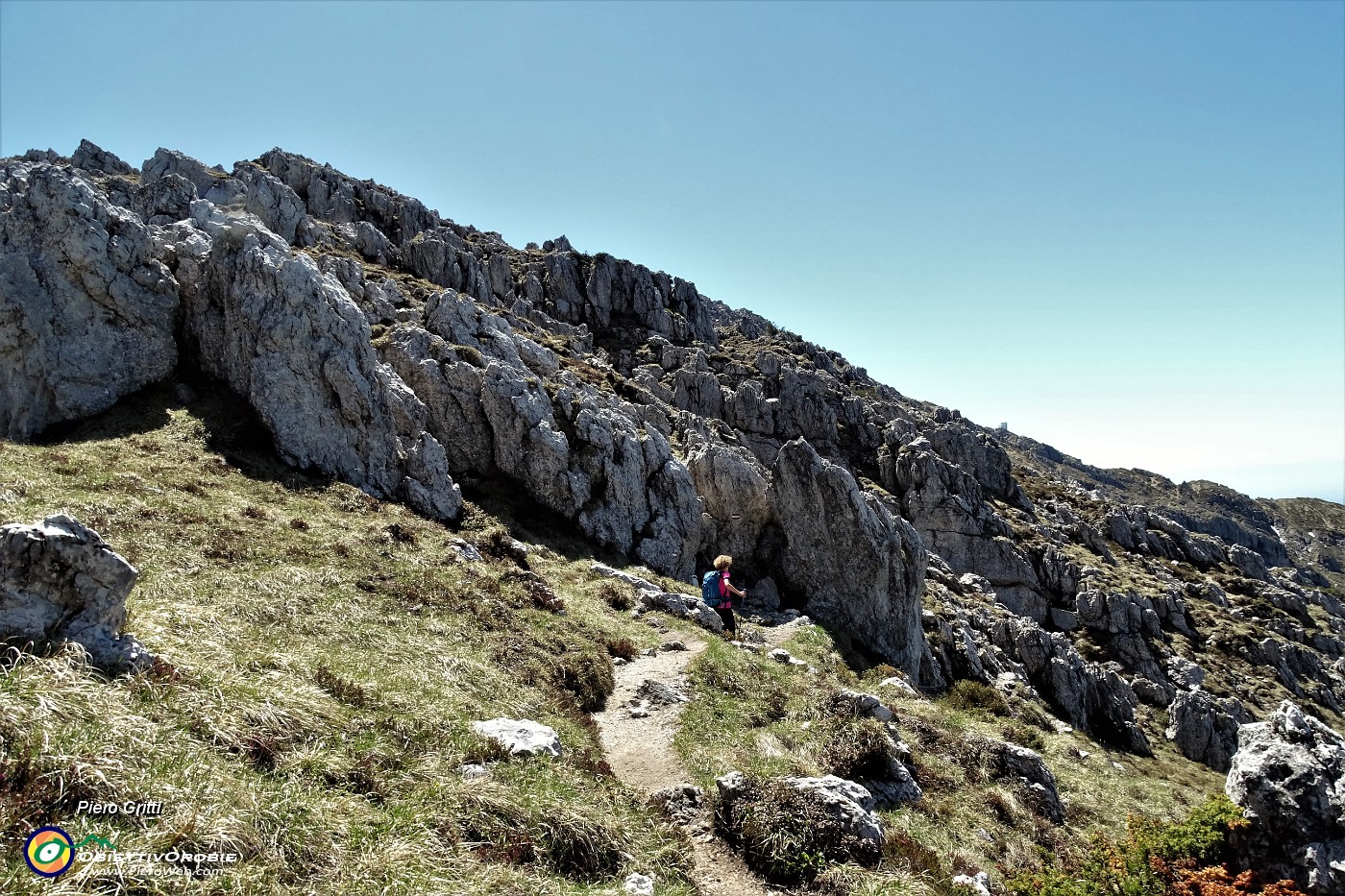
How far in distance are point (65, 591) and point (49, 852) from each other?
505 cm

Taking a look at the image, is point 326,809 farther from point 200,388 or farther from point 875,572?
point 875,572

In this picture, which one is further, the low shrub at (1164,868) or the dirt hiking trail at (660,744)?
the low shrub at (1164,868)

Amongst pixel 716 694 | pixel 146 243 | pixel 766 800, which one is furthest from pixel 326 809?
pixel 146 243

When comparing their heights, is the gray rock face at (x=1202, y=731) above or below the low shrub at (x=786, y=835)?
below

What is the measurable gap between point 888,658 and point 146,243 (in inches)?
1823

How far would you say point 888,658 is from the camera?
34594mm

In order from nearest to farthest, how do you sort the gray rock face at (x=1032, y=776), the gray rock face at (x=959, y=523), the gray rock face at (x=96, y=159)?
the gray rock face at (x=1032, y=776) → the gray rock face at (x=959, y=523) → the gray rock face at (x=96, y=159)

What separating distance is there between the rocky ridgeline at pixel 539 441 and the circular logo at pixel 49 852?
24403mm

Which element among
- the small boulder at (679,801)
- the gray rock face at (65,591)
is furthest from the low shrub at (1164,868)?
the gray rock face at (65,591)

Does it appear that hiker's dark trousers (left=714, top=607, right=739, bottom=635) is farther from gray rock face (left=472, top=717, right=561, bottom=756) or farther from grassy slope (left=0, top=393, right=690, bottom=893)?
gray rock face (left=472, top=717, right=561, bottom=756)

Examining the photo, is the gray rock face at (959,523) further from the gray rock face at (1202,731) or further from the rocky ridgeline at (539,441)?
the gray rock face at (1202,731)

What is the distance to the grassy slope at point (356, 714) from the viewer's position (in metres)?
6.85

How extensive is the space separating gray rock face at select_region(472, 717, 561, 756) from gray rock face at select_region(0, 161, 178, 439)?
2804 cm
